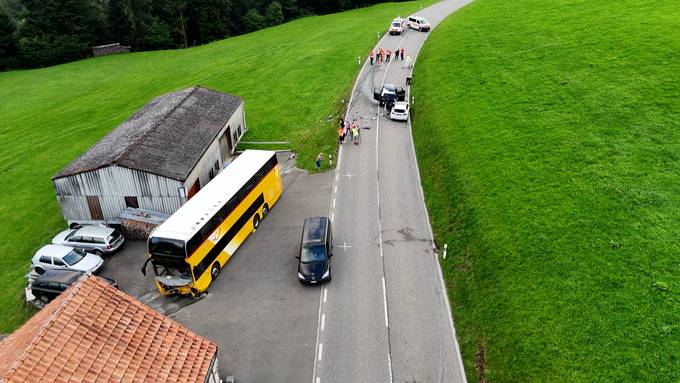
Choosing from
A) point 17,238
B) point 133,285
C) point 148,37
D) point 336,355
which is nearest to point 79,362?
point 336,355

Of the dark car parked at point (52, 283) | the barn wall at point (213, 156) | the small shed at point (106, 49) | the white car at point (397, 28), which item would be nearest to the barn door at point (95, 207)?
the dark car parked at point (52, 283)

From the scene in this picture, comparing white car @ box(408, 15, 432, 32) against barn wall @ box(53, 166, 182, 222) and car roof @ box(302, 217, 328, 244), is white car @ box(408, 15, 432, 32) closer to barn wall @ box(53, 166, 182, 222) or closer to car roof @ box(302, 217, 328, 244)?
car roof @ box(302, 217, 328, 244)

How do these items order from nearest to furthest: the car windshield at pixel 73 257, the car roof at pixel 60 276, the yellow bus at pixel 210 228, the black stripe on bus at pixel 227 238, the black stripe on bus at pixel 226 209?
the yellow bus at pixel 210 228 → the black stripe on bus at pixel 226 209 → the black stripe on bus at pixel 227 238 → the car roof at pixel 60 276 → the car windshield at pixel 73 257

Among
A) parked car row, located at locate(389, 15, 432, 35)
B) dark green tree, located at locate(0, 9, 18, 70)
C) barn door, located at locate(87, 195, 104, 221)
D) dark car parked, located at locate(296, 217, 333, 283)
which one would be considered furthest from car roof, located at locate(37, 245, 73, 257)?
→ dark green tree, located at locate(0, 9, 18, 70)

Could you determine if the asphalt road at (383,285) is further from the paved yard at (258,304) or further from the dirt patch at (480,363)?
the paved yard at (258,304)

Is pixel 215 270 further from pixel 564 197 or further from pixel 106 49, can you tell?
pixel 106 49

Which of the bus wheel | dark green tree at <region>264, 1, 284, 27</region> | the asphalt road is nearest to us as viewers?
the asphalt road

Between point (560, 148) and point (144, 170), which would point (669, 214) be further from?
point (144, 170)
